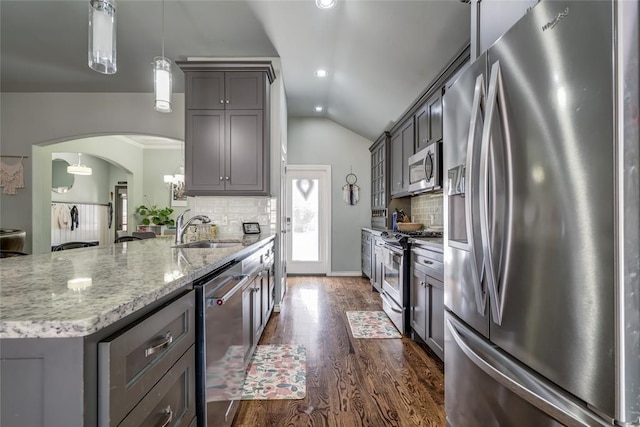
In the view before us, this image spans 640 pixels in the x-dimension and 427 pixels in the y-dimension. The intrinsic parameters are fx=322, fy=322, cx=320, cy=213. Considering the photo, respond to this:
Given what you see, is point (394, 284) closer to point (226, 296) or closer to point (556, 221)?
point (226, 296)

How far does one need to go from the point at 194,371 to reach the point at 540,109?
1.34m

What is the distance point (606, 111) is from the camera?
2.25 ft

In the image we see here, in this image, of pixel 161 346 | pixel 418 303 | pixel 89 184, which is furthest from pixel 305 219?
pixel 89 184

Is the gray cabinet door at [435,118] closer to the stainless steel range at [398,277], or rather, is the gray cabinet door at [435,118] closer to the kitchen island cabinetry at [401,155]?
the kitchen island cabinetry at [401,155]

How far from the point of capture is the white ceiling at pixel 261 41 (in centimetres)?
282

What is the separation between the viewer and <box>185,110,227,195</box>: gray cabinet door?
136 inches

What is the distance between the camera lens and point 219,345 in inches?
52.7

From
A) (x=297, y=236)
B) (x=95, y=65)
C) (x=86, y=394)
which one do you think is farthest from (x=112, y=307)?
(x=297, y=236)

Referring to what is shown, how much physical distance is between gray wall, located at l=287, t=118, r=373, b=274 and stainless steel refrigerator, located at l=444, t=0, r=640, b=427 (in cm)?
477

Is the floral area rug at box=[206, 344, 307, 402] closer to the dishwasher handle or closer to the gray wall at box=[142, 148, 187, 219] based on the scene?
the dishwasher handle

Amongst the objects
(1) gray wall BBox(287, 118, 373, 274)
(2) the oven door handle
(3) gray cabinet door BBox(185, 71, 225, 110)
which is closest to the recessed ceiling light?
(3) gray cabinet door BBox(185, 71, 225, 110)

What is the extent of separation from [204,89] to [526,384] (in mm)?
3632

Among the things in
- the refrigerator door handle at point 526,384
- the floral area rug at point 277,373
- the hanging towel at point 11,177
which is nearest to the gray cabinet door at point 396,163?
the floral area rug at point 277,373

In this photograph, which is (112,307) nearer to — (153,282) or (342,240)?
(153,282)
